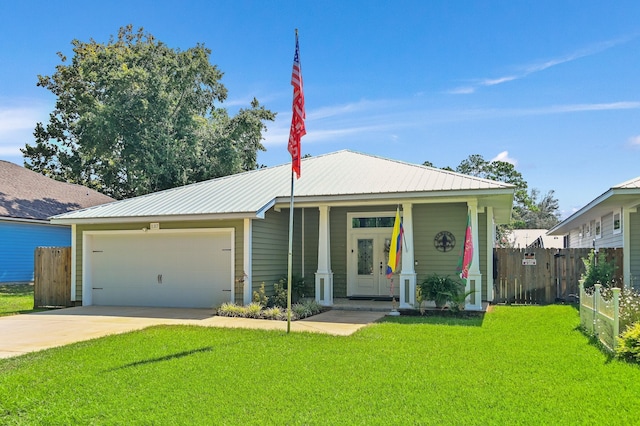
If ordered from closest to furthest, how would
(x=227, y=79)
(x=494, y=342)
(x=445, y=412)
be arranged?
(x=445, y=412) → (x=494, y=342) → (x=227, y=79)

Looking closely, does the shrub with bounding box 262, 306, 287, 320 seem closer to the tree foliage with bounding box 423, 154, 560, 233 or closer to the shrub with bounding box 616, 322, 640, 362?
the shrub with bounding box 616, 322, 640, 362

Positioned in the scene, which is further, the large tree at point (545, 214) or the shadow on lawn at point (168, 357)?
the large tree at point (545, 214)

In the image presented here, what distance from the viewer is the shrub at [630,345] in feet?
22.7

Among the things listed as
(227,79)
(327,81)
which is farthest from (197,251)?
(227,79)

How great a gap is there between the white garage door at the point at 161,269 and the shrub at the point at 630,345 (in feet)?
28.3

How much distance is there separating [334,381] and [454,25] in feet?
36.5

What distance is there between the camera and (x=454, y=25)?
46.6 feet

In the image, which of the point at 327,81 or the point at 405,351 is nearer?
the point at 405,351

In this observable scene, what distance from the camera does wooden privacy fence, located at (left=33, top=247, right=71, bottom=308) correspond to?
14.7 metres

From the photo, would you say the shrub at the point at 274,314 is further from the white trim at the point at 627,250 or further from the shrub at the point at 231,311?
the white trim at the point at 627,250

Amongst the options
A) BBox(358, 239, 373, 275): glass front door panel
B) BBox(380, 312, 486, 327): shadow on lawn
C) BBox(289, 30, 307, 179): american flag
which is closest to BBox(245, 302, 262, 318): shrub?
BBox(380, 312, 486, 327): shadow on lawn

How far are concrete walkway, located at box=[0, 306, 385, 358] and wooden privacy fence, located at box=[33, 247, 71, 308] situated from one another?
4.39 ft

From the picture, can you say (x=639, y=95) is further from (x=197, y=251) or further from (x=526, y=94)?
(x=197, y=251)

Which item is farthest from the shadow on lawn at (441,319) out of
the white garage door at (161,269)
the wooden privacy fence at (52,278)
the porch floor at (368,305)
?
the wooden privacy fence at (52,278)
